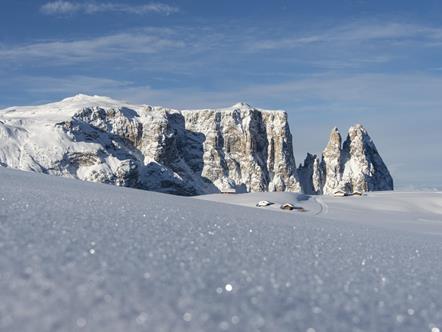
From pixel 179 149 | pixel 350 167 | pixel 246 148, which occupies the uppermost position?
pixel 246 148

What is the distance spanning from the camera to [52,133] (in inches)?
4624

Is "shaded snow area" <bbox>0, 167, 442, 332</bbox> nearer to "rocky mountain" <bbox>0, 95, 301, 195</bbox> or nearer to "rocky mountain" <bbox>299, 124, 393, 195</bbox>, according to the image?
"rocky mountain" <bbox>0, 95, 301, 195</bbox>

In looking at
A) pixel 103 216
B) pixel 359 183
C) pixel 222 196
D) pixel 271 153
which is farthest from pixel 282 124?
pixel 103 216

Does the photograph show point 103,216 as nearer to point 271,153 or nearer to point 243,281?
point 243,281

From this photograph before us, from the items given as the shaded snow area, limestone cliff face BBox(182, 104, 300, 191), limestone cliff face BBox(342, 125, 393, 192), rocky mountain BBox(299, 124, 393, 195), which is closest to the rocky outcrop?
rocky mountain BBox(299, 124, 393, 195)

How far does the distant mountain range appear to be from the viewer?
114688 millimetres

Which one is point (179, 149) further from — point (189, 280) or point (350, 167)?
point (189, 280)

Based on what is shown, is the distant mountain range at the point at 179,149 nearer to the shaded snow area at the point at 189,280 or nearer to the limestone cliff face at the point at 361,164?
the limestone cliff face at the point at 361,164

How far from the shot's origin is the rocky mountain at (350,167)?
16650 cm

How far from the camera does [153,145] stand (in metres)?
145

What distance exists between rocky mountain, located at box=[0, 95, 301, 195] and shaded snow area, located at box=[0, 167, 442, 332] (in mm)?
104252

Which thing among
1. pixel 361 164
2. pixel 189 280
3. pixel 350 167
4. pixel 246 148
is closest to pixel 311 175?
pixel 350 167

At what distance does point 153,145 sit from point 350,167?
209ft

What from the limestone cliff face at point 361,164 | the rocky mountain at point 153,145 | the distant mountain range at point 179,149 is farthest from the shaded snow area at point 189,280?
the limestone cliff face at point 361,164
